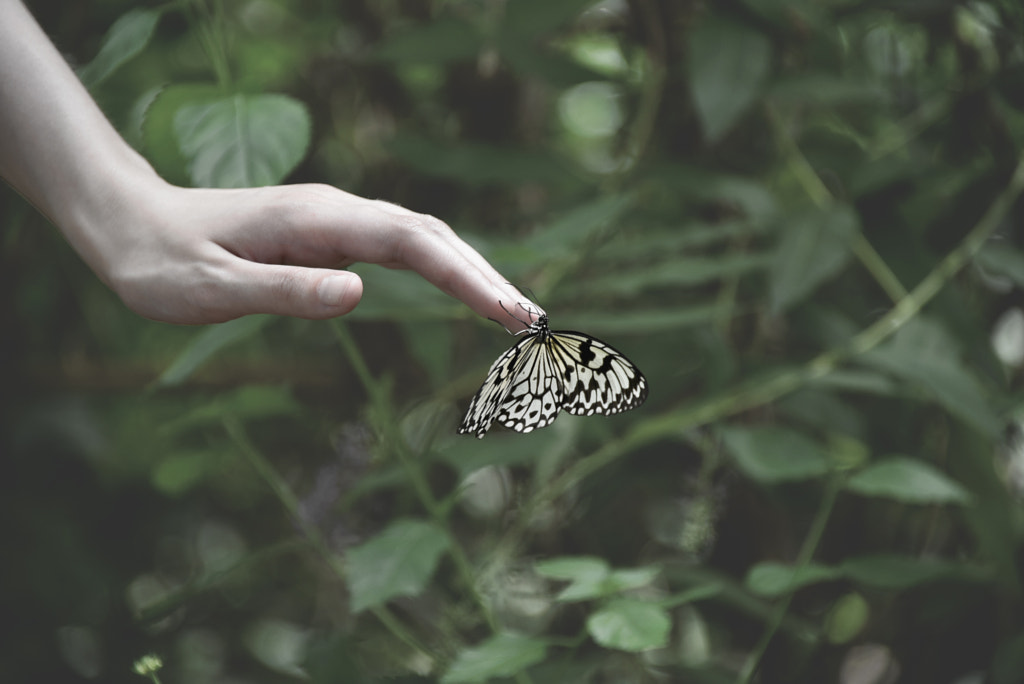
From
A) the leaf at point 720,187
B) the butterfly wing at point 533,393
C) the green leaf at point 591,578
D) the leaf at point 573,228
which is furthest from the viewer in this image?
the leaf at point 720,187

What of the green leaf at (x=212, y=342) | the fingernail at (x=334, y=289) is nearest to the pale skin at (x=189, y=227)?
the fingernail at (x=334, y=289)

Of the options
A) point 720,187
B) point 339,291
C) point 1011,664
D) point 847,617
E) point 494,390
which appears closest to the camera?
point 339,291

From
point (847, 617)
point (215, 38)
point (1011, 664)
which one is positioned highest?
point (215, 38)

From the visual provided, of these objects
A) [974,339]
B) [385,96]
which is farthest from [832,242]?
[385,96]

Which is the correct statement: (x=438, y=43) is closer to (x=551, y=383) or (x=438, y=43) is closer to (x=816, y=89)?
(x=816, y=89)

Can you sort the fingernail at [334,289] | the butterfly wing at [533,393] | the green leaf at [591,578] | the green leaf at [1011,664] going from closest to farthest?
the fingernail at [334,289] → the butterfly wing at [533,393] → the green leaf at [591,578] → the green leaf at [1011,664]

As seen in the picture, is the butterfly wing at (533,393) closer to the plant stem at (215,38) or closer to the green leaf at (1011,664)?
the plant stem at (215,38)

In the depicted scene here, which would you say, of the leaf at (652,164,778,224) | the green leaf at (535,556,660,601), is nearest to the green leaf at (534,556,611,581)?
the green leaf at (535,556,660,601)

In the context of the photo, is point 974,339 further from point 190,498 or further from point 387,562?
point 190,498

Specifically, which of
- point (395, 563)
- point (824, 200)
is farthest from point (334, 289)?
point (824, 200)
